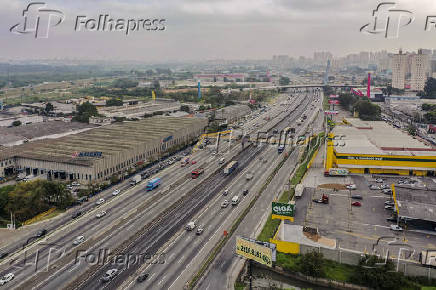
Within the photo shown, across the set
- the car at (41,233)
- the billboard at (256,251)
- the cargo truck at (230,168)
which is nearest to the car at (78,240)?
the car at (41,233)

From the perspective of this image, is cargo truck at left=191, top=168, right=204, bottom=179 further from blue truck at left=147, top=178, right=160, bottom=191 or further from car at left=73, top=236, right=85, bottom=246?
car at left=73, top=236, right=85, bottom=246

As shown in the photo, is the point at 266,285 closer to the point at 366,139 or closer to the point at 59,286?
the point at 59,286

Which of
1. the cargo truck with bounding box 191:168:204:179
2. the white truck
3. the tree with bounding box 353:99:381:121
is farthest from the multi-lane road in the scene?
the tree with bounding box 353:99:381:121

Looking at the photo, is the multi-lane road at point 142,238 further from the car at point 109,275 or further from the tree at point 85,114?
the tree at point 85,114

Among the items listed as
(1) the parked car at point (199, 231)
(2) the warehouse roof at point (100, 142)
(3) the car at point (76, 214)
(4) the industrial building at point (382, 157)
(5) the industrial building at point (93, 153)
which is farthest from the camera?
(2) the warehouse roof at point (100, 142)

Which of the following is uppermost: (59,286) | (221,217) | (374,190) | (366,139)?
(366,139)

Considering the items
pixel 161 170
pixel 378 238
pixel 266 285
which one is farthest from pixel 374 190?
pixel 161 170

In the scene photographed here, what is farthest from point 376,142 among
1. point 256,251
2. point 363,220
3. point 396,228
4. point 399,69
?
point 399,69

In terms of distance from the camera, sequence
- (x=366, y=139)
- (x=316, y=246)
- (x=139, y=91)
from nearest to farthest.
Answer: (x=316, y=246), (x=366, y=139), (x=139, y=91)
